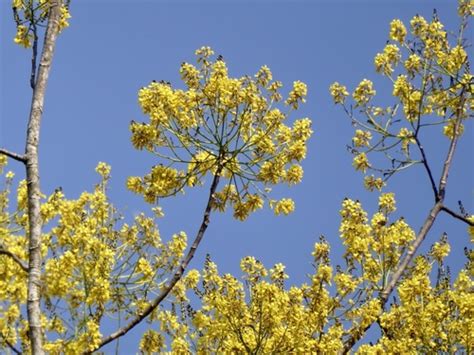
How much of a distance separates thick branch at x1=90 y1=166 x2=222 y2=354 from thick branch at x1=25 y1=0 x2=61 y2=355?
1325 mm

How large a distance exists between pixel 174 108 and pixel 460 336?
5075mm

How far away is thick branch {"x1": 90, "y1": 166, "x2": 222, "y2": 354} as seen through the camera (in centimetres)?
714

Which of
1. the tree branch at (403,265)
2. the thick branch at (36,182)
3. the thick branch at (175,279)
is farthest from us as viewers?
the tree branch at (403,265)

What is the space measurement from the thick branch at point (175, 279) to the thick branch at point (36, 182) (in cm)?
133

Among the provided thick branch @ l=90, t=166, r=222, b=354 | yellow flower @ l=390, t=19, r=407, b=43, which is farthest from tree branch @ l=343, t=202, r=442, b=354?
yellow flower @ l=390, t=19, r=407, b=43

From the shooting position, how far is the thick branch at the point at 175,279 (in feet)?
23.4

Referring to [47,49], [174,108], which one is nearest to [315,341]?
[174,108]

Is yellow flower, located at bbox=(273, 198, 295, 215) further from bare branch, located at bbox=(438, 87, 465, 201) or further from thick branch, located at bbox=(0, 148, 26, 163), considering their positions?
thick branch, located at bbox=(0, 148, 26, 163)

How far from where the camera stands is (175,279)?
23.8 ft

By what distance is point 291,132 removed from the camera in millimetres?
8719

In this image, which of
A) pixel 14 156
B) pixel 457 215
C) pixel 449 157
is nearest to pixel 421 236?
pixel 457 215

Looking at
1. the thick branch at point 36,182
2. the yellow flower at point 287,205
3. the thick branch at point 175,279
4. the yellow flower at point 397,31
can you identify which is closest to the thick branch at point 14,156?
the thick branch at point 36,182

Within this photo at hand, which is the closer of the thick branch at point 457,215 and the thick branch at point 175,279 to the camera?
the thick branch at point 175,279

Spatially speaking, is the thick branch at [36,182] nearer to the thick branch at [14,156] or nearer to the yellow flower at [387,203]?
the thick branch at [14,156]
